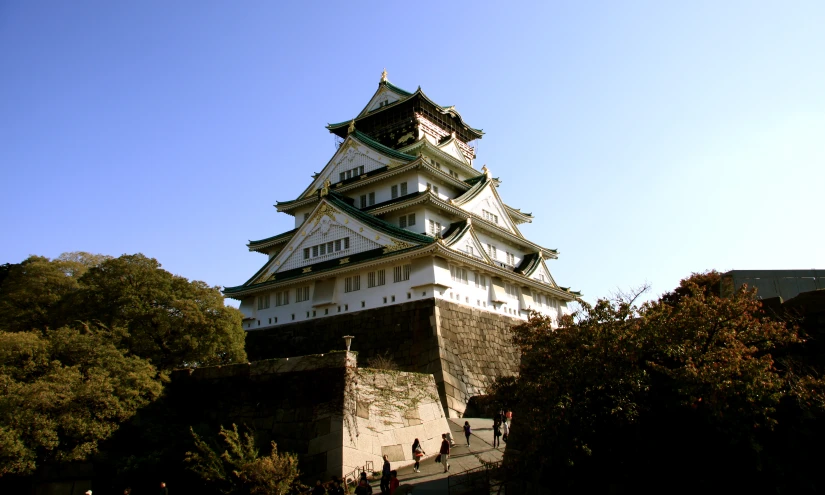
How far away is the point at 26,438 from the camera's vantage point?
16.8 m

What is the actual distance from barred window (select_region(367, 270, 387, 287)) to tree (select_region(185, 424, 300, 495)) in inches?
521

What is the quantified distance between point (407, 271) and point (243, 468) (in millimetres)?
15417

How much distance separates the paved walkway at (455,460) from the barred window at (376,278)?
8.67m

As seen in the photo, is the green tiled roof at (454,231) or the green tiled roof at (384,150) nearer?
the green tiled roof at (454,231)

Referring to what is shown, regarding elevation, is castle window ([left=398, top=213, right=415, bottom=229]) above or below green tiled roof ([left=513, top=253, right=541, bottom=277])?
above

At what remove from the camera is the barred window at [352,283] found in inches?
1248

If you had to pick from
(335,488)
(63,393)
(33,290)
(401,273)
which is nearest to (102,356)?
(63,393)

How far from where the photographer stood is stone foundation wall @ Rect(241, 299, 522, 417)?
2759 centimetres

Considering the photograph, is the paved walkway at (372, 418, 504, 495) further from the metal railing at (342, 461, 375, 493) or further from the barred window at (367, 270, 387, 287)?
the barred window at (367, 270, 387, 287)

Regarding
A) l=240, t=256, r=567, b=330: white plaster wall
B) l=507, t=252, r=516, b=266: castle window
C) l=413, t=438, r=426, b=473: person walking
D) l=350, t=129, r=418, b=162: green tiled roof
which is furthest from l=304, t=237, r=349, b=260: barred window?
l=413, t=438, r=426, b=473: person walking

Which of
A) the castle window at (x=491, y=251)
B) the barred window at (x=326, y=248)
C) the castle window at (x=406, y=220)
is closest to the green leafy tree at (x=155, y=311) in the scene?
the barred window at (x=326, y=248)

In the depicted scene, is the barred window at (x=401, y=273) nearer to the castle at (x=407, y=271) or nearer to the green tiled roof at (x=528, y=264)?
the castle at (x=407, y=271)

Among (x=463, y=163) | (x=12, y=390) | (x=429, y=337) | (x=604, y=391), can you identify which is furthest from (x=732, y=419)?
(x=463, y=163)

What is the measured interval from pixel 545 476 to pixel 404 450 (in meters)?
7.36
